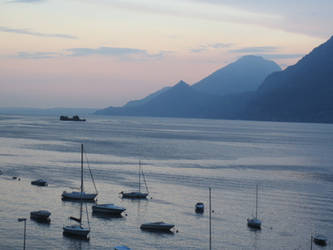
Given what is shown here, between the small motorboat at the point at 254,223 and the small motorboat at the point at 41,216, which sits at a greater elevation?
the small motorboat at the point at 41,216

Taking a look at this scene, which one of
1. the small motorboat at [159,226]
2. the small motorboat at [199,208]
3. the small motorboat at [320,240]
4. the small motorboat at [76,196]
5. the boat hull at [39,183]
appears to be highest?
the boat hull at [39,183]

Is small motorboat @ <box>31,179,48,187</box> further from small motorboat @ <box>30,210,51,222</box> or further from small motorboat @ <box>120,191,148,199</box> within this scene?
small motorboat @ <box>30,210,51,222</box>

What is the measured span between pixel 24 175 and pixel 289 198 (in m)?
44.9

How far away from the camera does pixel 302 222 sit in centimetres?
5609

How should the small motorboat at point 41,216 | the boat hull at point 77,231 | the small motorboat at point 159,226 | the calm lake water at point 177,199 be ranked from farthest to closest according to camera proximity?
the small motorboat at point 41,216, the small motorboat at point 159,226, the calm lake water at point 177,199, the boat hull at point 77,231

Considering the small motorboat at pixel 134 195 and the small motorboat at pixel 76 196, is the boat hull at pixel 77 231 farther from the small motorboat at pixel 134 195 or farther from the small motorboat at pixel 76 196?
the small motorboat at pixel 134 195

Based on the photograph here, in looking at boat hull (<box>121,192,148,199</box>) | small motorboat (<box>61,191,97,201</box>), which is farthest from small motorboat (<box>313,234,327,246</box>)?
small motorboat (<box>61,191,97,201</box>)

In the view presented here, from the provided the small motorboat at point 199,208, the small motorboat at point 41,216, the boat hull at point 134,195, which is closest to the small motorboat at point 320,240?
the small motorboat at point 199,208

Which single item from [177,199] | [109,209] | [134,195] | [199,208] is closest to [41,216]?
[109,209]

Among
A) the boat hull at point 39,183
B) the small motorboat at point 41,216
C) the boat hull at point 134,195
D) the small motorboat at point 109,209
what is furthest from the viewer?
the boat hull at point 39,183

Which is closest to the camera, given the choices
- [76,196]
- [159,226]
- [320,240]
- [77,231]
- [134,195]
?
[77,231]

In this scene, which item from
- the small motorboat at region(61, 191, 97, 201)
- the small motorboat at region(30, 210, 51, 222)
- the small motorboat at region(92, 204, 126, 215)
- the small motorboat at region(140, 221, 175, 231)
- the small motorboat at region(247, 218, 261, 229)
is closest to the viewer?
the small motorboat at region(140, 221, 175, 231)

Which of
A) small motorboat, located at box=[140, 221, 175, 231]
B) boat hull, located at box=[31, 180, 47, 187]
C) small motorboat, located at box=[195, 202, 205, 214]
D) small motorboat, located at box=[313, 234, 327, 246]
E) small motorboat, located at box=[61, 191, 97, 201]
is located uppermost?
boat hull, located at box=[31, 180, 47, 187]

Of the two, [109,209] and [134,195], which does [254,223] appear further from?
[134,195]
